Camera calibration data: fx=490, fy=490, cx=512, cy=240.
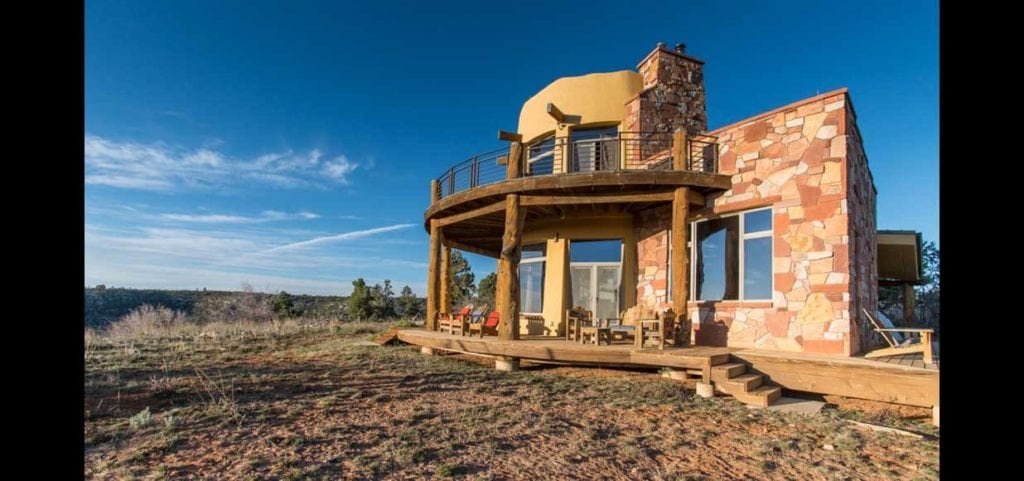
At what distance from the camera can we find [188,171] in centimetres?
1344

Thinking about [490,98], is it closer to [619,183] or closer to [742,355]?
[619,183]

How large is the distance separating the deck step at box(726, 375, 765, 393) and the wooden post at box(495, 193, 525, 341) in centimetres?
394

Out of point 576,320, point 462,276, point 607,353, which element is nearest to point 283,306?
point 462,276

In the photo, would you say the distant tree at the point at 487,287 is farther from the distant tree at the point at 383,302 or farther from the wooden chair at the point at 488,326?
the wooden chair at the point at 488,326

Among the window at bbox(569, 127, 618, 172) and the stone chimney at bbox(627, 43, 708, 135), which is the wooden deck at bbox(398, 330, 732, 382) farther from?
the stone chimney at bbox(627, 43, 708, 135)

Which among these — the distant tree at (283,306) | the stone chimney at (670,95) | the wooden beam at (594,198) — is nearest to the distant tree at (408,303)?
the distant tree at (283,306)

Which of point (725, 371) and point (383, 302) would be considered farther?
point (383, 302)

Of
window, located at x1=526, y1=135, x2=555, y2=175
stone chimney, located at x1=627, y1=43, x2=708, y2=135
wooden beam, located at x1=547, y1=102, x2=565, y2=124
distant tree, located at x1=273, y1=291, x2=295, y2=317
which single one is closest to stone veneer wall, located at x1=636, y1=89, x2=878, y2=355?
stone chimney, located at x1=627, y1=43, x2=708, y2=135

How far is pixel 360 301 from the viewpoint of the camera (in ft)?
76.6

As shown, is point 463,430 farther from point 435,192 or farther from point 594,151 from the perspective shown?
point 594,151

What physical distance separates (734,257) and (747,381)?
2.90 metres

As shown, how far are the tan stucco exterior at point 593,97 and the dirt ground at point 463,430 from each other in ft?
22.5
